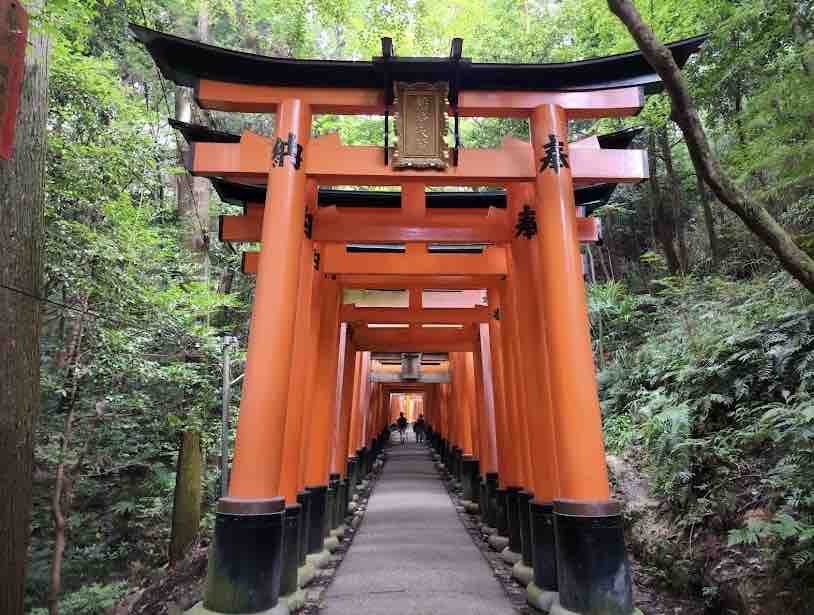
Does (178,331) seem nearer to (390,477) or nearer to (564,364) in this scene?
(564,364)

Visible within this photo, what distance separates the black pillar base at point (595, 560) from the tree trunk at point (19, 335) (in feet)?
13.9

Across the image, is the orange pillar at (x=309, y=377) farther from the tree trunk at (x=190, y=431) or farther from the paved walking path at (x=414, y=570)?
the tree trunk at (x=190, y=431)

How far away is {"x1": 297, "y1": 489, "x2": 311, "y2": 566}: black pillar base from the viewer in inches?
287

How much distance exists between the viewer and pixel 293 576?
19.6 ft

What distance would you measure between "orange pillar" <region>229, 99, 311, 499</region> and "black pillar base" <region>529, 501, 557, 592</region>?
2.95 metres

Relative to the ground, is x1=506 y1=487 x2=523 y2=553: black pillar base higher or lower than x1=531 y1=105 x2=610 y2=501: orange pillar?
lower

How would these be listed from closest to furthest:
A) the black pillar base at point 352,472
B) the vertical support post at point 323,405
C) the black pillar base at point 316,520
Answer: the black pillar base at point 316,520 → the vertical support post at point 323,405 → the black pillar base at point 352,472

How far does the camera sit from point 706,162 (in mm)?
3576

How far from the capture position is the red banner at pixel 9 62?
3.04 m

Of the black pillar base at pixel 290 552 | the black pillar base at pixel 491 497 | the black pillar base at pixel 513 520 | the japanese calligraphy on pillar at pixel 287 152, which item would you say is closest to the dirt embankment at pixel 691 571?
the black pillar base at pixel 513 520

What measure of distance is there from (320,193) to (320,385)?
2.95m

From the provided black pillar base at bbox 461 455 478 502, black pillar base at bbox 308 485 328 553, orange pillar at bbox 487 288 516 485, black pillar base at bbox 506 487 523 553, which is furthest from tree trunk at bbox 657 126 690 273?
black pillar base at bbox 308 485 328 553

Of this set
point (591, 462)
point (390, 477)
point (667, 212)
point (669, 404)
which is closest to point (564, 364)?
point (591, 462)

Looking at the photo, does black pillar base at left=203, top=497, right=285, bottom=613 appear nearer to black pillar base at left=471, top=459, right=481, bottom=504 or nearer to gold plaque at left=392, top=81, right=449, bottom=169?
gold plaque at left=392, top=81, right=449, bottom=169
